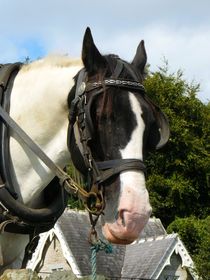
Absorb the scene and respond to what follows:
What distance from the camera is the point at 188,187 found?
152 feet

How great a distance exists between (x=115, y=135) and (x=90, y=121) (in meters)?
0.22

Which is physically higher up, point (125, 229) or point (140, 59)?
point (140, 59)

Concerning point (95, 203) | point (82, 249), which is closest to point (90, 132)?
point (95, 203)

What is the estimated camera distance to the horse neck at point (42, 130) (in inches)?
206

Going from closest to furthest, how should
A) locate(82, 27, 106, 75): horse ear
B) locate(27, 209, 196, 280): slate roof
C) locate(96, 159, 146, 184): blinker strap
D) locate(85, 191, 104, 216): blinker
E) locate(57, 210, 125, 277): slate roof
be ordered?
1. locate(96, 159, 146, 184): blinker strap
2. locate(85, 191, 104, 216): blinker
3. locate(82, 27, 106, 75): horse ear
4. locate(57, 210, 125, 277): slate roof
5. locate(27, 209, 196, 280): slate roof

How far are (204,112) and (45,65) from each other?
148ft

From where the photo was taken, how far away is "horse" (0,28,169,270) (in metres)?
4.54

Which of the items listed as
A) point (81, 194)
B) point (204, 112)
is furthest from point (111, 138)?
point (204, 112)

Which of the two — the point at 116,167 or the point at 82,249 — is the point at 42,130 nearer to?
the point at 116,167

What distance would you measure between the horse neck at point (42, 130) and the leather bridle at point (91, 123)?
0.25 meters

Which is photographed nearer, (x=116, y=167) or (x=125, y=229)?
(x=125, y=229)

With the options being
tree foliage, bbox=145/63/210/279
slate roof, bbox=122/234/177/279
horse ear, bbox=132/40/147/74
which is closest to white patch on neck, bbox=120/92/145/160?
horse ear, bbox=132/40/147/74

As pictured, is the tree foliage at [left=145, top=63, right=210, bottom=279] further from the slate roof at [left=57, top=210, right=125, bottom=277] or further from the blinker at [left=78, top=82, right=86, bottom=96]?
the blinker at [left=78, top=82, right=86, bottom=96]

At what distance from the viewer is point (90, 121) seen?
4.75 metres
